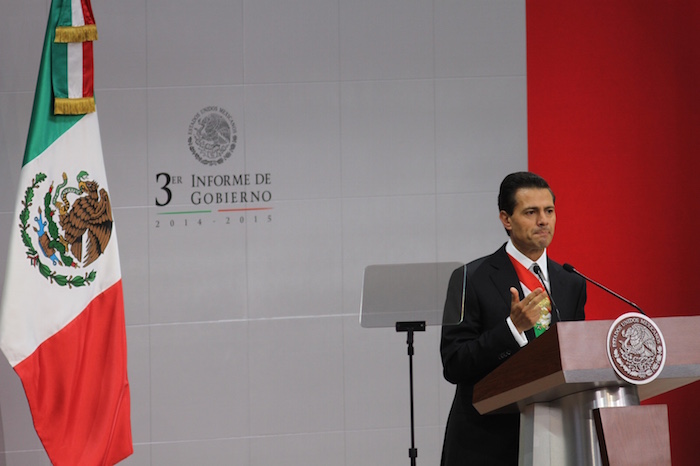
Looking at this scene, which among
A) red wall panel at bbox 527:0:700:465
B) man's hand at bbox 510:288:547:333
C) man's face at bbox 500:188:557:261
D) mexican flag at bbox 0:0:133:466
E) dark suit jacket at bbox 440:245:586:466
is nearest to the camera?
man's hand at bbox 510:288:547:333

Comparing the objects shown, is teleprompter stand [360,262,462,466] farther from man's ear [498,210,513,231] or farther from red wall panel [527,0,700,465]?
red wall panel [527,0,700,465]

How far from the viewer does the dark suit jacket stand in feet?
7.59

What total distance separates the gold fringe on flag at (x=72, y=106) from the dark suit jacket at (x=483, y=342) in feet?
5.62

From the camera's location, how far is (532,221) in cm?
249

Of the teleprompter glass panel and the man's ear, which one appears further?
the teleprompter glass panel

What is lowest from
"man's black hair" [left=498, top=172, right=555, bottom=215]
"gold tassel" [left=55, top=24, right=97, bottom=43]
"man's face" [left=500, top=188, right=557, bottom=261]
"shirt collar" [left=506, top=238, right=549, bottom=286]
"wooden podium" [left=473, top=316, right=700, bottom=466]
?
"wooden podium" [left=473, top=316, right=700, bottom=466]

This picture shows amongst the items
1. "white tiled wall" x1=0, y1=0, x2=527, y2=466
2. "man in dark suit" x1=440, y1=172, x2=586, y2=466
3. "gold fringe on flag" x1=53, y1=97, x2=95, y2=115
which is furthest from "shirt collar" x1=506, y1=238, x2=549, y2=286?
"gold fringe on flag" x1=53, y1=97, x2=95, y2=115

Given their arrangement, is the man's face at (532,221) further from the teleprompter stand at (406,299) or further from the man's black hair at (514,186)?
the teleprompter stand at (406,299)

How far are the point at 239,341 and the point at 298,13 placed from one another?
5.83 feet

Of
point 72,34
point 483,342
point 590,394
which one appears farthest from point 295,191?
point 590,394

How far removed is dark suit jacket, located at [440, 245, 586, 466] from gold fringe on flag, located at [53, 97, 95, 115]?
5.62ft

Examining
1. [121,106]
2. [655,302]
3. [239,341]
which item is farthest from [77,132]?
[655,302]

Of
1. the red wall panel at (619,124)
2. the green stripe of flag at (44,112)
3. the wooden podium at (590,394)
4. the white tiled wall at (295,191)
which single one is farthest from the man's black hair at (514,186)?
the green stripe of flag at (44,112)

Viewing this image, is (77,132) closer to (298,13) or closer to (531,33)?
(298,13)
